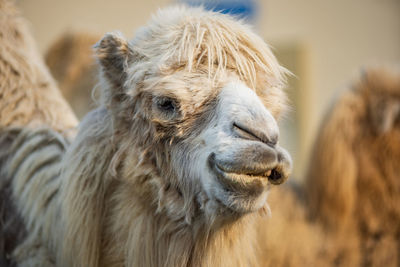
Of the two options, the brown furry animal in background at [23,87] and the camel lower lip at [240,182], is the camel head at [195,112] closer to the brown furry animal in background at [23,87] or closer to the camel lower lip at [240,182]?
the camel lower lip at [240,182]

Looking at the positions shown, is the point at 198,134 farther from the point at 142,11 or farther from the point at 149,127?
the point at 142,11

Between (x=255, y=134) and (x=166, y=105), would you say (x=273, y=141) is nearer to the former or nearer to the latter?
(x=255, y=134)

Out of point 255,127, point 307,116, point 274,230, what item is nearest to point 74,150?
point 255,127

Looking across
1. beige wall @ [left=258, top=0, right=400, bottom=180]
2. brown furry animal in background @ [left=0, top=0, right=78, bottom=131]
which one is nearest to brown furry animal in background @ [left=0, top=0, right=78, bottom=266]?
brown furry animal in background @ [left=0, top=0, right=78, bottom=131]

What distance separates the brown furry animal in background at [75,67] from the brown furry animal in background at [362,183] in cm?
210

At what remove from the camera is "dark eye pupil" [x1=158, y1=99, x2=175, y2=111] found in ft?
6.04

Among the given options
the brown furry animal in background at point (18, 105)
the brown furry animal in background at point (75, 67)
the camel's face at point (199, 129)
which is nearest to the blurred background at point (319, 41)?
the brown furry animal in background at point (75, 67)

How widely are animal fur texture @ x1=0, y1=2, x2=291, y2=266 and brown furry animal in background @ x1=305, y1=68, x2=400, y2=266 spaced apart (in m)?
1.93

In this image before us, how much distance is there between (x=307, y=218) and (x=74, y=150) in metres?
2.50

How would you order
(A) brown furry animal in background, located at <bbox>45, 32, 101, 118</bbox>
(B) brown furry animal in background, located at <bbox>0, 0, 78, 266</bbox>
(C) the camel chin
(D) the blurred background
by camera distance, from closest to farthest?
(C) the camel chin < (B) brown furry animal in background, located at <bbox>0, 0, 78, 266</bbox> < (A) brown furry animal in background, located at <bbox>45, 32, 101, 118</bbox> < (D) the blurred background

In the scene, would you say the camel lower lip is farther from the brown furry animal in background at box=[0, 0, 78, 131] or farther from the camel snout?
the brown furry animal in background at box=[0, 0, 78, 131]

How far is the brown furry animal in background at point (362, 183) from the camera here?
12.7 feet

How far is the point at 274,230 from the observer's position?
3826mm

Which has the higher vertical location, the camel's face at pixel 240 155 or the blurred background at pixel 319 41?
the camel's face at pixel 240 155
